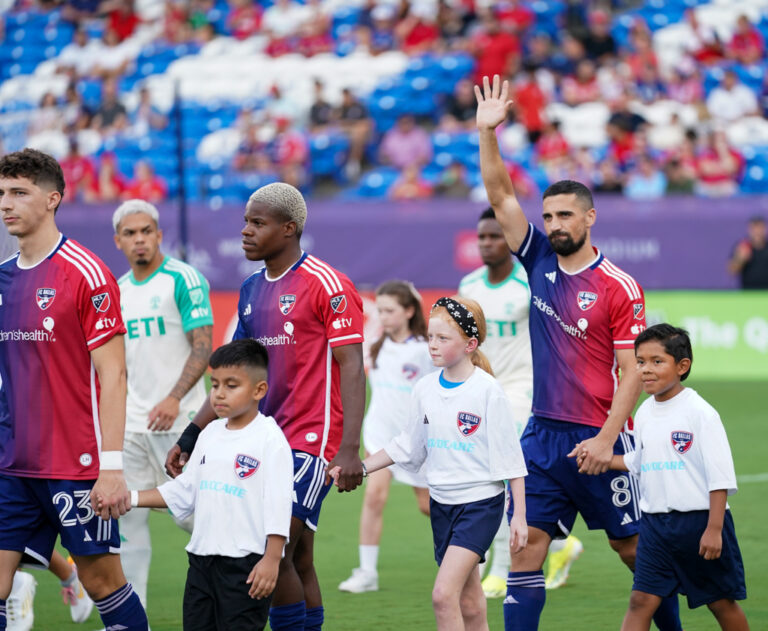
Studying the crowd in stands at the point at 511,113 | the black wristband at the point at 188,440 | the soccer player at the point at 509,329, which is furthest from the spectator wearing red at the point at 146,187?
the black wristband at the point at 188,440

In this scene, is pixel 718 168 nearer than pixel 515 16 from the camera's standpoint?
Yes

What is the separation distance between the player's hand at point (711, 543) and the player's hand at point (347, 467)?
5.23 feet

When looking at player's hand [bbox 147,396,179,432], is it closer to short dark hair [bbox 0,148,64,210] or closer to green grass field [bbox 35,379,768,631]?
green grass field [bbox 35,379,768,631]

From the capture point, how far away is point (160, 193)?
22234mm

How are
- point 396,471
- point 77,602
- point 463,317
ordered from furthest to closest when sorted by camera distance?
point 396,471
point 77,602
point 463,317

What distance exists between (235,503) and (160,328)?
2725 millimetres

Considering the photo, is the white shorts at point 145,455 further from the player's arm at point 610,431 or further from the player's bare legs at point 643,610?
the player's bare legs at point 643,610

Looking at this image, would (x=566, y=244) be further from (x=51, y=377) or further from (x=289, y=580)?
(x=51, y=377)

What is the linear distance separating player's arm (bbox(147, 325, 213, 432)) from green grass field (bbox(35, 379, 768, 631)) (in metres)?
1.21


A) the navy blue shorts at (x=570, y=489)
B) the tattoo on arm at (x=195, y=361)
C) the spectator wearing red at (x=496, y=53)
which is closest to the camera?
the navy blue shorts at (x=570, y=489)

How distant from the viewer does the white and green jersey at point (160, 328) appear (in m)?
8.03

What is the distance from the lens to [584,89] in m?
23.2

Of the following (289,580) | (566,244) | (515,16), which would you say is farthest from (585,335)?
(515,16)

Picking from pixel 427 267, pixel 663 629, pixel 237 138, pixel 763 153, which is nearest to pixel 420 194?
pixel 427 267
